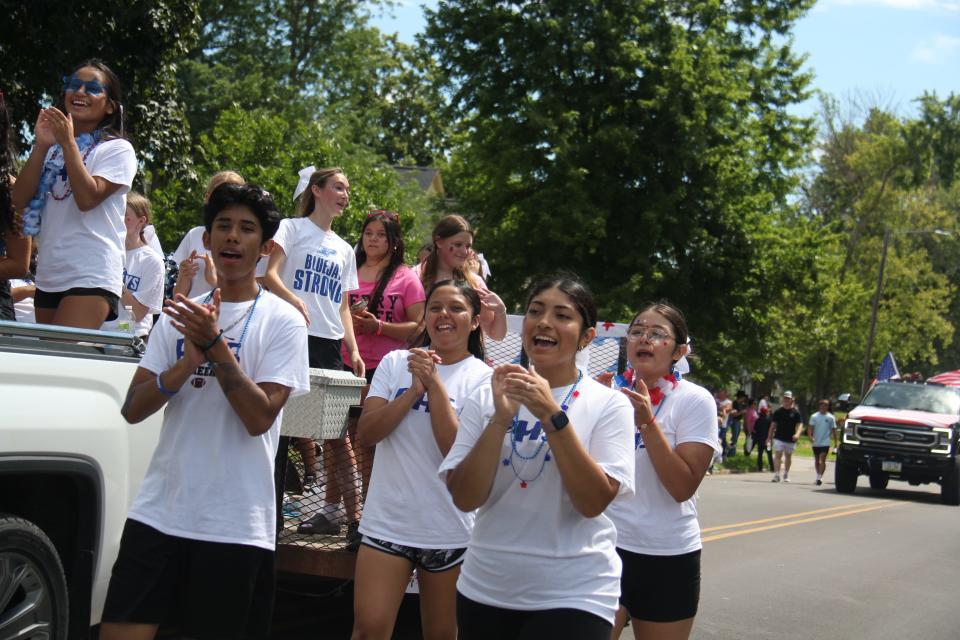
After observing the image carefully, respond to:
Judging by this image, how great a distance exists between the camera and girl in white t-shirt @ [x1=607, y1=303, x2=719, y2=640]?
4555mm

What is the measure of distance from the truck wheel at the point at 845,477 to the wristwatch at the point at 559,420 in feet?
67.6

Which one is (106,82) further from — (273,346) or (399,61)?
(399,61)

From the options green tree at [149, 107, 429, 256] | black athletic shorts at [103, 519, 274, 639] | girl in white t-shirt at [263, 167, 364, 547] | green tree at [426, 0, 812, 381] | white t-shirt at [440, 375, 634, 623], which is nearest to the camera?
white t-shirt at [440, 375, 634, 623]

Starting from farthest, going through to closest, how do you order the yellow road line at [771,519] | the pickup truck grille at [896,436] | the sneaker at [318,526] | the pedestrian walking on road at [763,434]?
the pedestrian walking on road at [763,434] → the pickup truck grille at [896,436] → the yellow road line at [771,519] → the sneaker at [318,526]

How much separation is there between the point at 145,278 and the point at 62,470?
270 cm

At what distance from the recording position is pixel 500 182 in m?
28.6

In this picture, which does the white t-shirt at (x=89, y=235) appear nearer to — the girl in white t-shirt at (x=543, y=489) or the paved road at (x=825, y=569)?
the girl in white t-shirt at (x=543, y=489)

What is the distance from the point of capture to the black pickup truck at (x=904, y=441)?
21453 mm

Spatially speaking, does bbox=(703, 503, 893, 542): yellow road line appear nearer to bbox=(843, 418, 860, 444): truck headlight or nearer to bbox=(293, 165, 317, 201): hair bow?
bbox=(843, 418, 860, 444): truck headlight


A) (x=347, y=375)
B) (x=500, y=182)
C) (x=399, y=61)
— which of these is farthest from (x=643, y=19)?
(x=399, y=61)

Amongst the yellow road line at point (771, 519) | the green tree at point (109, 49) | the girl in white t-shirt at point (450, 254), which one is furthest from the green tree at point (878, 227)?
the girl in white t-shirt at point (450, 254)

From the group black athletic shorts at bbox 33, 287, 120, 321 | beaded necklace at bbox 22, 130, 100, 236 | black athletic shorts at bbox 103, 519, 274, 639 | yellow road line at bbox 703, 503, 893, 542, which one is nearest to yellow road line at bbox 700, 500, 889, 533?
yellow road line at bbox 703, 503, 893, 542

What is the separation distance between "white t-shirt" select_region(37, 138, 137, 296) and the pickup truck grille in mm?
19433

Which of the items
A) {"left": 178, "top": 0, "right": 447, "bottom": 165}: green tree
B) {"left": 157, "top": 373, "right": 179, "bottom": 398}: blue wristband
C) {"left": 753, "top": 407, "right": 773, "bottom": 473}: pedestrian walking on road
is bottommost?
{"left": 753, "top": 407, "right": 773, "bottom": 473}: pedestrian walking on road
